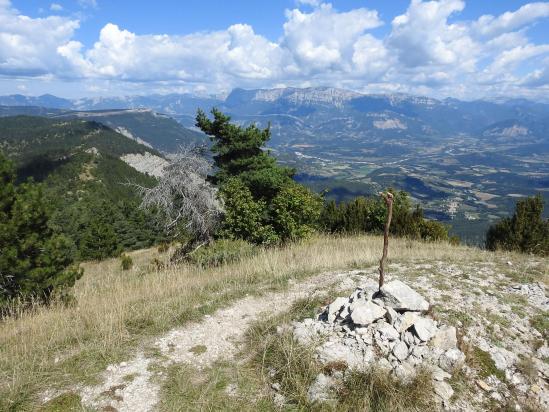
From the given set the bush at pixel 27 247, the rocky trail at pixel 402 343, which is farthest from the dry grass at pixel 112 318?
the bush at pixel 27 247

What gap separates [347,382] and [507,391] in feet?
7.68

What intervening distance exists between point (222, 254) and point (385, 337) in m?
8.36

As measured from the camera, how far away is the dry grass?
16.6ft

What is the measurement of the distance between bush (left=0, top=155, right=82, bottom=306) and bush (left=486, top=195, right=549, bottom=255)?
2068 centimetres

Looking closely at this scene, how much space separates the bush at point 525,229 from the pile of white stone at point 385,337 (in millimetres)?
16728

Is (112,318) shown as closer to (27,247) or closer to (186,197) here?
(27,247)

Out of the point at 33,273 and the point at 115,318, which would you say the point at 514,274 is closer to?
the point at 115,318

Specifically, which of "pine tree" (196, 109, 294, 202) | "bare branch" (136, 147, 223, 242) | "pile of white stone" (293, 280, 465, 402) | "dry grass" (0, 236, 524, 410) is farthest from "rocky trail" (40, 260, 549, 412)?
"pine tree" (196, 109, 294, 202)

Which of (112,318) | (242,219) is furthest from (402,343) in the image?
(242,219)

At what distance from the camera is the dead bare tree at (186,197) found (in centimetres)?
1568

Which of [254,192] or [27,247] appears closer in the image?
[27,247]

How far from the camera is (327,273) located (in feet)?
31.6

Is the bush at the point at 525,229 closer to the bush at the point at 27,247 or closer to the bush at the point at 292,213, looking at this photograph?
the bush at the point at 292,213

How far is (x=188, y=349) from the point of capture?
580 centimetres
